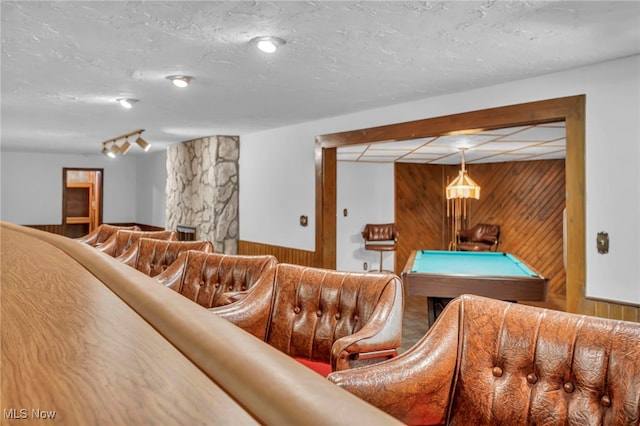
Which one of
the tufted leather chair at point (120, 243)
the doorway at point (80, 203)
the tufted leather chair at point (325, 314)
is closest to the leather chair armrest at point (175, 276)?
the tufted leather chair at point (325, 314)

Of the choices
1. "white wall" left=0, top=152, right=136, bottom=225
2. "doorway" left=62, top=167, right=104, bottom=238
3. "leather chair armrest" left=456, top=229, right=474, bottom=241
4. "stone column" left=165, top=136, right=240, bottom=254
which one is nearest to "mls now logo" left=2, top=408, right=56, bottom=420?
"stone column" left=165, top=136, right=240, bottom=254

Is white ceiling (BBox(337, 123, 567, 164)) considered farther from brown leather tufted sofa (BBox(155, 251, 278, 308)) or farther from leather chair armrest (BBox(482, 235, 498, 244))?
brown leather tufted sofa (BBox(155, 251, 278, 308))

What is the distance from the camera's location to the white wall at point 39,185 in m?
10.3

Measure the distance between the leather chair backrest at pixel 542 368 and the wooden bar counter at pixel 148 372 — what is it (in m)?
0.90

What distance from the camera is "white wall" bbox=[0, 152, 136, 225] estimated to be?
1033 centimetres

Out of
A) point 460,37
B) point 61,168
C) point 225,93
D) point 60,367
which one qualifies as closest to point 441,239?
point 225,93

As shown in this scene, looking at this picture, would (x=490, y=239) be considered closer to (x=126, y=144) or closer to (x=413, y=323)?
(x=413, y=323)

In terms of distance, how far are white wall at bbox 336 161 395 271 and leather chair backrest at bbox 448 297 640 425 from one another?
7.46m

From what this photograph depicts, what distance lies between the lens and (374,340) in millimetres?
1869

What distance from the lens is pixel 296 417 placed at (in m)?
0.46

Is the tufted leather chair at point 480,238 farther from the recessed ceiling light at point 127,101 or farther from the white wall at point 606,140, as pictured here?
the recessed ceiling light at point 127,101

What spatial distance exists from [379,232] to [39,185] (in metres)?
7.75

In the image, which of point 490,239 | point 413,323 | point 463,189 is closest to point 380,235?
point 490,239

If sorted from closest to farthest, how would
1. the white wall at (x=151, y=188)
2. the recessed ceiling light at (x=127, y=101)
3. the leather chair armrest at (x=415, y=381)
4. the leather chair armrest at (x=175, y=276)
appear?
1. the leather chair armrest at (x=415, y=381)
2. the leather chair armrest at (x=175, y=276)
3. the recessed ceiling light at (x=127, y=101)
4. the white wall at (x=151, y=188)
